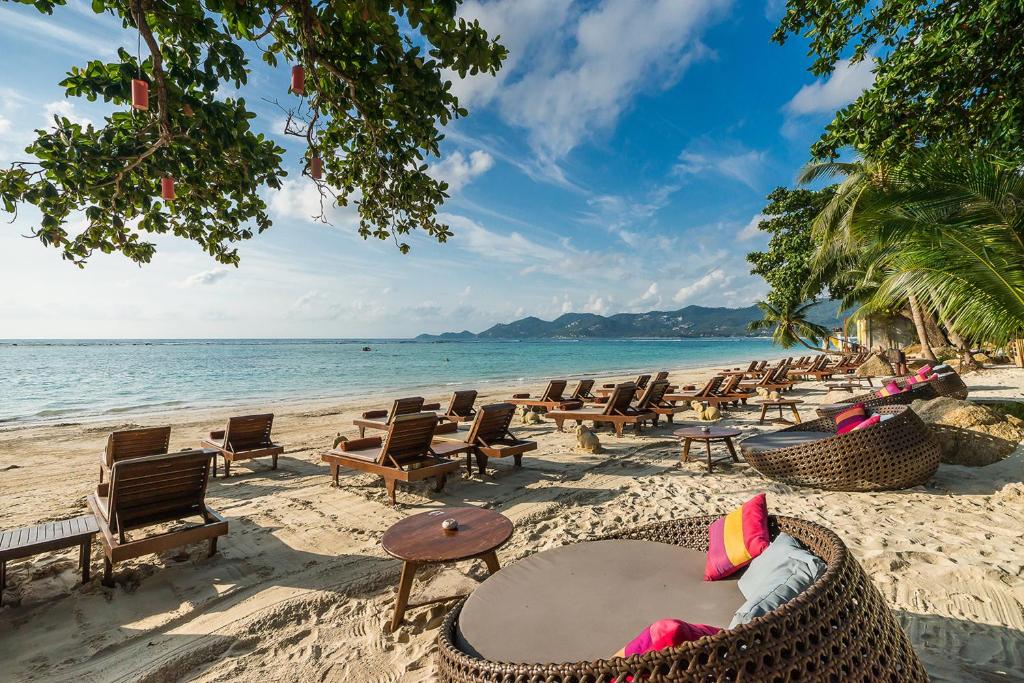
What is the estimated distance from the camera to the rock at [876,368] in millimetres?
18609

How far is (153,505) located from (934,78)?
917 centimetres

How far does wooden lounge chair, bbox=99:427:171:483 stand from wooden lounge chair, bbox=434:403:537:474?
138 inches

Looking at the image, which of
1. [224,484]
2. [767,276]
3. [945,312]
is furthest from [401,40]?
[767,276]

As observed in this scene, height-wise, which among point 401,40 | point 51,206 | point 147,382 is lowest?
point 147,382

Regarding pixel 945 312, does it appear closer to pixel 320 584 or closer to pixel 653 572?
pixel 653 572

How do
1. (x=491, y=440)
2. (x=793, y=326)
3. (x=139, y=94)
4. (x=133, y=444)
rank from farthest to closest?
(x=793, y=326) < (x=491, y=440) < (x=133, y=444) < (x=139, y=94)

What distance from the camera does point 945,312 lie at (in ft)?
17.6

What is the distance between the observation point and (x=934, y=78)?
17.7 feet

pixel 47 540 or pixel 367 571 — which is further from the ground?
pixel 47 540

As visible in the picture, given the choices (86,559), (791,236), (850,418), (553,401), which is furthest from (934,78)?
(791,236)

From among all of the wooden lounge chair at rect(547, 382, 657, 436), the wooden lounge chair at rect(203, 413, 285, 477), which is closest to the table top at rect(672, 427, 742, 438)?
the wooden lounge chair at rect(547, 382, 657, 436)

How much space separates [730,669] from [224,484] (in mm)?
6838

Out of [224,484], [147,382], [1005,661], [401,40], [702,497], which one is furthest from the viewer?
[147,382]

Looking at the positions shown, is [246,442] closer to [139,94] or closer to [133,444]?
[133,444]
